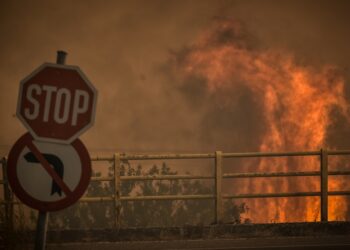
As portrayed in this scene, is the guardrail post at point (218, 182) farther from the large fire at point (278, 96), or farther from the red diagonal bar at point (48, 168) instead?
the large fire at point (278, 96)

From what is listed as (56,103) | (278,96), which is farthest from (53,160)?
(278,96)

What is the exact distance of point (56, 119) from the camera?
4.17 meters

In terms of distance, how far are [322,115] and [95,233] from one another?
23049 millimetres

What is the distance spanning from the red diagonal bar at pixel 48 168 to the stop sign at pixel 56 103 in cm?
9

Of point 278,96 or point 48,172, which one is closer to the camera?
point 48,172

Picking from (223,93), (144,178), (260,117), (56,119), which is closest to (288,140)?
(260,117)

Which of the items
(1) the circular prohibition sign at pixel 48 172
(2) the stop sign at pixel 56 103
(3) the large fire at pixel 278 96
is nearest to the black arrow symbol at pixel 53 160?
(1) the circular prohibition sign at pixel 48 172

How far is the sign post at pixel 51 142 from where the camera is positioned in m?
4.12

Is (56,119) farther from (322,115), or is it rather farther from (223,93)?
(223,93)

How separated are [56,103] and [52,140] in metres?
0.27

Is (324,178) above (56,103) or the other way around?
the other way around

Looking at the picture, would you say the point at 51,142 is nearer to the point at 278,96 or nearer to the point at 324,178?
the point at 324,178

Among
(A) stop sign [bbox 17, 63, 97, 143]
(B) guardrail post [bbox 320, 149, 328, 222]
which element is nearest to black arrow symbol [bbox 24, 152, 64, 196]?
(A) stop sign [bbox 17, 63, 97, 143]

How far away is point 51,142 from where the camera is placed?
417cm
